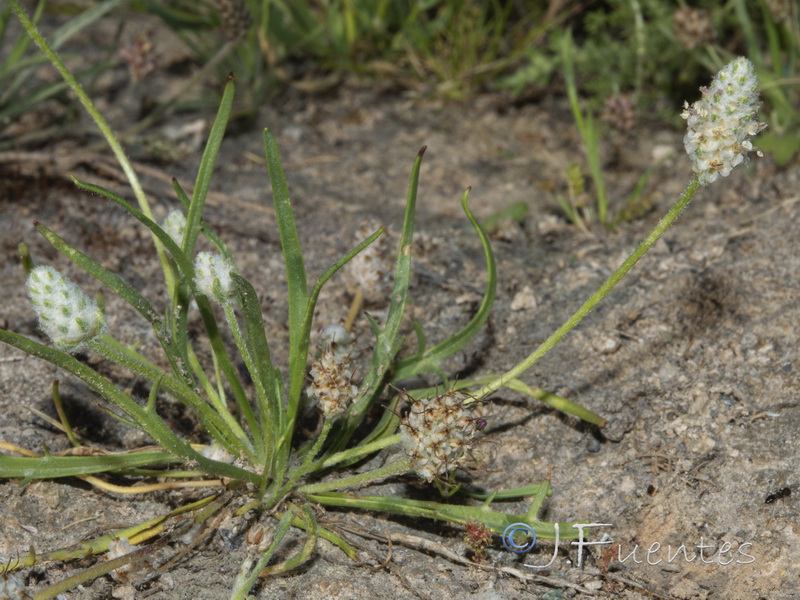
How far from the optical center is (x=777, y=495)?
71.4 inches

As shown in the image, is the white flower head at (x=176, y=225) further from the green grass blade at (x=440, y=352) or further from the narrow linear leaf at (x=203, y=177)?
the green grass blade at (x=440, y=352)

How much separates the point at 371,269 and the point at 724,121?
116 cm

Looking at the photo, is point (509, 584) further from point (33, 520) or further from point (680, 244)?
point (680, 244)

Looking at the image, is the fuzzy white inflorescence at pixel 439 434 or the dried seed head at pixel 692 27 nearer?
the fuzzy white inflorescence at pixel 439 434

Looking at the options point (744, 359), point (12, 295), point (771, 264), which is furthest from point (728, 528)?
point (12, 295)

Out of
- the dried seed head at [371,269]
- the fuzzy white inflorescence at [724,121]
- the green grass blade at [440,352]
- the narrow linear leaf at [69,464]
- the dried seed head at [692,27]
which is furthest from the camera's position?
the dried seed head at [692,27]

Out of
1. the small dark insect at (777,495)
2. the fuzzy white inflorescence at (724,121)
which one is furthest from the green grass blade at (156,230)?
the small dark insect at (777,495)

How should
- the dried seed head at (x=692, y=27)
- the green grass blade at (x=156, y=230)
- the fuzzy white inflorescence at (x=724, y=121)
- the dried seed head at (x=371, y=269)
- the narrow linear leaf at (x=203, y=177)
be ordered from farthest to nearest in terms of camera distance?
the dried seed head at (x=692, y=27)
the dried seed head at (x=371, y=269)
the narrow linear leaf at (x=203, y=177)
the green grass blade at (x=156, y=230)
the fuzzy white inflorescence at (x=724, y=121)

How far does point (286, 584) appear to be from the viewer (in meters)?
1.71

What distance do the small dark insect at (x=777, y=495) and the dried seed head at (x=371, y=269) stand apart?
3.75 ft

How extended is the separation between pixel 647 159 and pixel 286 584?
2257mm

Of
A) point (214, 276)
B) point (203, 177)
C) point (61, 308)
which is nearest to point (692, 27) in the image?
point (203, 177)

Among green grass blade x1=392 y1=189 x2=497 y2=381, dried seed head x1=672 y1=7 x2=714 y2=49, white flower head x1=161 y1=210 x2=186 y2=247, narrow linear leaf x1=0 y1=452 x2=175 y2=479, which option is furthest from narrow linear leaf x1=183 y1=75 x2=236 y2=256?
dried seed head x1=672 y1=7 x2=714 y2=49

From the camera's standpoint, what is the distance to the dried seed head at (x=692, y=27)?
2912mm
